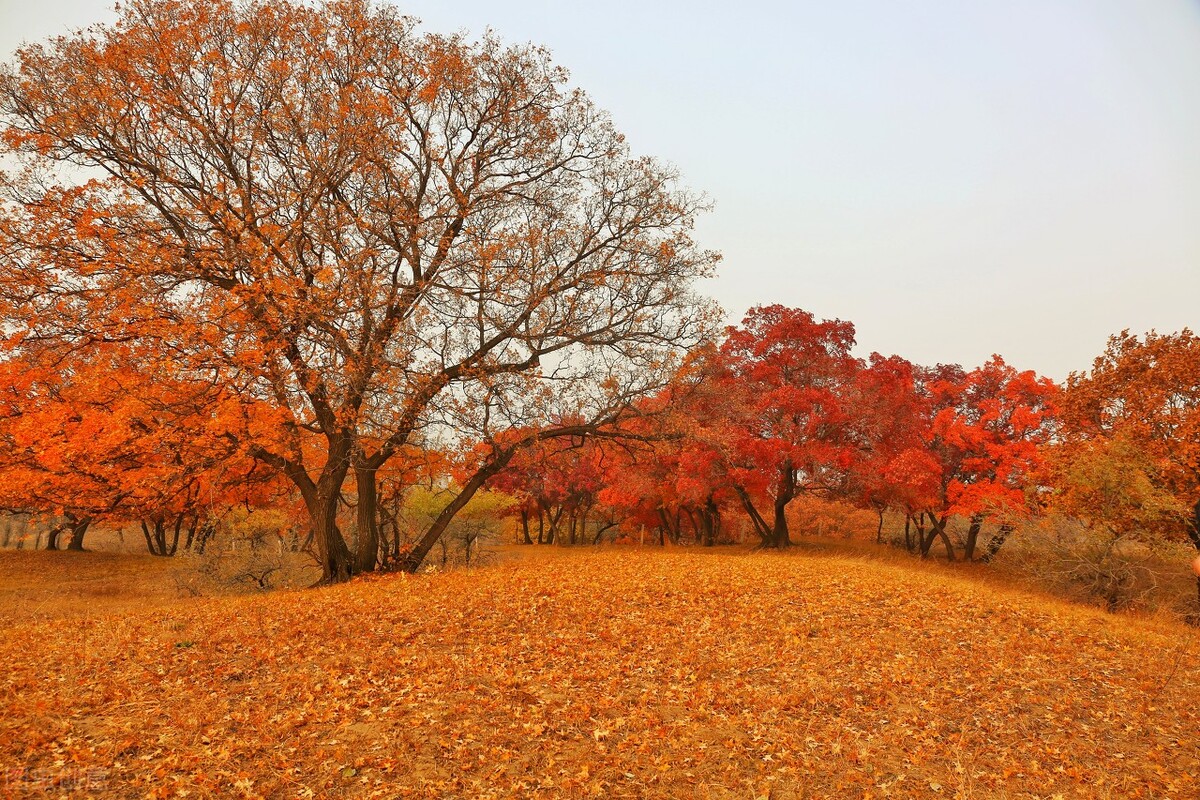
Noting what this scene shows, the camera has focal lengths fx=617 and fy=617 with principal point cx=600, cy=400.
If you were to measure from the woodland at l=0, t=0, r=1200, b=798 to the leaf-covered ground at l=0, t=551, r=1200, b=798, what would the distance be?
5 cm

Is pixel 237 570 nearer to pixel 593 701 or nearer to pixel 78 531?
pixel 593 701

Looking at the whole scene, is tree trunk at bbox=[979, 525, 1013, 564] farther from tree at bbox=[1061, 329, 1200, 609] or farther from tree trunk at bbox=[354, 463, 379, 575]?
tree trunk at bbox=[354, 463, 379, 575]

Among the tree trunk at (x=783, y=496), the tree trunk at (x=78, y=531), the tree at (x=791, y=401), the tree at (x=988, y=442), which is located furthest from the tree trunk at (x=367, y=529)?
the tree trunk at (x=78, y=531)

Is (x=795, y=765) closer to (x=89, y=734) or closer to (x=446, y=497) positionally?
(x=89, y=734)

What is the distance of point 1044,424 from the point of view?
27.5 meters

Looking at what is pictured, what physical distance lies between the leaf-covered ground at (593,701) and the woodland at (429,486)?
50 mm

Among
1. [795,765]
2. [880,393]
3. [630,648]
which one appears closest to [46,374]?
[630,648]

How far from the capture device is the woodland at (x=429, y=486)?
6.46 m

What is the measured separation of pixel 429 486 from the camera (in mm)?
17031

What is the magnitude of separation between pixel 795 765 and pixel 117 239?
→ 15763 mm

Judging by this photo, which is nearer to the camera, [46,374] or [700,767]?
[700,767]

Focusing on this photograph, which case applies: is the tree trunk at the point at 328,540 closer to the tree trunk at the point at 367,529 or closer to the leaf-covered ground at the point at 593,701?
the tree trunk at the point at 367,529

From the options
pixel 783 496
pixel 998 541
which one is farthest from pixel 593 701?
pixel 998 541

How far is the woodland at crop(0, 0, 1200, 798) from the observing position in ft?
21.2
